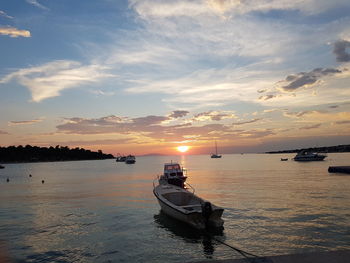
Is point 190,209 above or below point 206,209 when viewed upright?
below

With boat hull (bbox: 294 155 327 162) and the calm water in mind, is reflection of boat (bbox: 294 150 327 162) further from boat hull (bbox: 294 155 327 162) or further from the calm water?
the calm water

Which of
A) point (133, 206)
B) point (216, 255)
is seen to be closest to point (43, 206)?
point (133, 206)

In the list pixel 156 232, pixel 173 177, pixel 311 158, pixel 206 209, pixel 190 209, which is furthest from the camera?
pixel 311 158

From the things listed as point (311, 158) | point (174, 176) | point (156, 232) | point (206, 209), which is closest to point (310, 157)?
Result: point (311, 158)

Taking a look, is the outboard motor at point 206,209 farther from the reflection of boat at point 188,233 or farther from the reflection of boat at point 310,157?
the reflection of boat at point 310,157

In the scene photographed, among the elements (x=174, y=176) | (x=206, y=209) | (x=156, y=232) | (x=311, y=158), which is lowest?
(x=156, y=232)

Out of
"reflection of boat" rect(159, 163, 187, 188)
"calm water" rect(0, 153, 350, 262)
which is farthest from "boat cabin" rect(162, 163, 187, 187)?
"calm water" rect(0, 153, 350, 262)

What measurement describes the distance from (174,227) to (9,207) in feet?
76.2

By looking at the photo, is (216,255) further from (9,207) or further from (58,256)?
(9,207)

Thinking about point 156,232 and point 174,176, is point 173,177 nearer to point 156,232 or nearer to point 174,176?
point 174,176

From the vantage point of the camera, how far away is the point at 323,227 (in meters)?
22.0

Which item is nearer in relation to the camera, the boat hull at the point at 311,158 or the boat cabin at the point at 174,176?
the boat cabin at the point at 174,176

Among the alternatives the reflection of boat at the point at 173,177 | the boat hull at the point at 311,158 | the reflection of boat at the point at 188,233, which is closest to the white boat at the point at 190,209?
the reflection of boat at the point at 188,233

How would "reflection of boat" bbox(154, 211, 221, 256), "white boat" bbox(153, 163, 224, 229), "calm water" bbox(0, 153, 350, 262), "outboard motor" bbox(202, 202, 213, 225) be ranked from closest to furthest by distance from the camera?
"calm water" bbox(0, 153, 350, 262) → "reflection of boat" bbox(154, 211, 221, 256) → "outboard motor" bbox(202, 202, 213, 225) → "white boat" bbox(153, 163, 224, 229)
